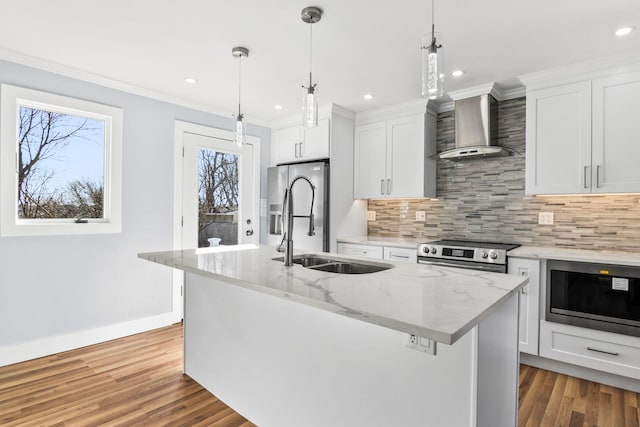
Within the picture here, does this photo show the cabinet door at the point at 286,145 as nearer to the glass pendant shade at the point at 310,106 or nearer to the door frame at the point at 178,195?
the door frame at the point at 178,195

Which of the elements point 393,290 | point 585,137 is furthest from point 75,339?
point 585,137

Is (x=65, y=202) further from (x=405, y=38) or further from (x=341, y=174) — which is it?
(x=405, y=38)

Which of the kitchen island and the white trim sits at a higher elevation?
the white trim

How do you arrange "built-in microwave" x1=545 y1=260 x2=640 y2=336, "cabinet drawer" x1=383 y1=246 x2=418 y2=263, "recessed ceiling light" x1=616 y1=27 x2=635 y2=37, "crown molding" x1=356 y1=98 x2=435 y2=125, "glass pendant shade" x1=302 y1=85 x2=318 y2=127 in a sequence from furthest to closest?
"crown molding" x1=356 y1=98 x2=435 y2=125, "cabinet drawer" x1=383 y1=246 x2=418 y2=263, "built-in microwave" x1=545 y1=260 x2=640 y2=336, "recessed ceiling light" x1=616 y1=27 x2=635 y2=37, "glass pendant shade" x1=302 y1=85 x2=318 y2=127

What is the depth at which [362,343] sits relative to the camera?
1.48 metres

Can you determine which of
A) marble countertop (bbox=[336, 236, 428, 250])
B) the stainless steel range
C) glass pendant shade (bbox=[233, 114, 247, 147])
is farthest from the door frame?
the stainless steel range

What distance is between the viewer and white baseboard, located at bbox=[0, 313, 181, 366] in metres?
2.75

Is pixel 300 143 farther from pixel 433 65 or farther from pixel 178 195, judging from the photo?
pixel 433 65

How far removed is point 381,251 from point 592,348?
1.82m

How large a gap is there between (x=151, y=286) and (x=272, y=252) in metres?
1.88

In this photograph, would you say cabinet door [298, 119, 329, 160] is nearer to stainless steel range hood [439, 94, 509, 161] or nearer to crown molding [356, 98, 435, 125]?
crown molding [356, 98, 435, 125]

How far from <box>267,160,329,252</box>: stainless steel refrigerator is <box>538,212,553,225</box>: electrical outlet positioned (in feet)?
6.65

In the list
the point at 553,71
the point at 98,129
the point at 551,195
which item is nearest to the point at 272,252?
the point at 98,129

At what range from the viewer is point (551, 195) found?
121 inches
